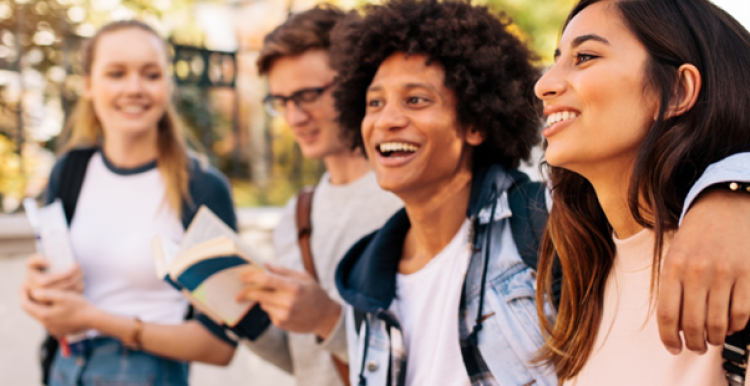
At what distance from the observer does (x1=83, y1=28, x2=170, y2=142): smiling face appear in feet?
8.90

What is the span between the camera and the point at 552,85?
132 cm

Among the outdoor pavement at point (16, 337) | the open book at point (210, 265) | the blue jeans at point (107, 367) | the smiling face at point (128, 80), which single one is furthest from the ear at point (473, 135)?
the outdoor pavement at point (16, 337)

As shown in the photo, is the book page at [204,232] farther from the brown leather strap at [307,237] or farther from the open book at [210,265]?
the brown leather strap at [307,237]

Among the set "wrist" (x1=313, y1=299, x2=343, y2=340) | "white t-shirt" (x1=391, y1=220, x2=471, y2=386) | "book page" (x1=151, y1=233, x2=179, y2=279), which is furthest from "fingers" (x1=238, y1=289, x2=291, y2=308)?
"white t-shirt" (x1=391, y1=220, x2=471, y2=386)

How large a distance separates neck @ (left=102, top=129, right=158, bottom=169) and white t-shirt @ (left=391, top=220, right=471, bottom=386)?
1617 millimetres

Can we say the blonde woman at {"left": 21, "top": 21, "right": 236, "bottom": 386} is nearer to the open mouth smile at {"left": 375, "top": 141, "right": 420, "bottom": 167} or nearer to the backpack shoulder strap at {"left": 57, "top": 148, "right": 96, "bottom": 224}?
the backpack shoulder strap at {"left": 57, "top": 148, "right": 96, "bottom": 224}

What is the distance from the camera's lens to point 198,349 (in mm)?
2582

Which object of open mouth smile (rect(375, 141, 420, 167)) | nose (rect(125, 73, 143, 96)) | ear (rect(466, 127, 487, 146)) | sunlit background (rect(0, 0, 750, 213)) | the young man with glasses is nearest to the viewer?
open mouth smile (rect(375, 141, 420, 167))

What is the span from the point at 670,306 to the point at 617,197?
1.46 feet

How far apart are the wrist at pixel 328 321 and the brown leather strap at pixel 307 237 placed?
0.26 meters

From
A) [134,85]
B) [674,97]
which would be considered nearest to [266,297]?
[134,85]

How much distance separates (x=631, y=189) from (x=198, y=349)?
2.10 meters

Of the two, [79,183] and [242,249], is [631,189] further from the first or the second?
[79,183]

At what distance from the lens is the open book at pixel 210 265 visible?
1.94m
